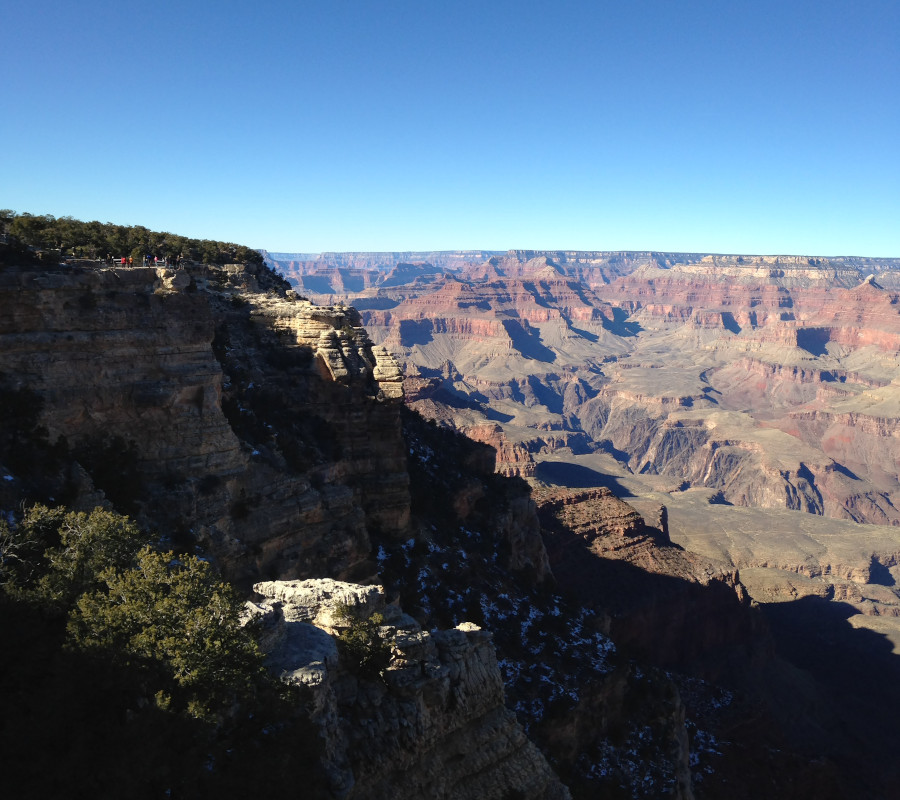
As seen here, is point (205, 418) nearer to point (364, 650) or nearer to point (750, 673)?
point (364, 650)

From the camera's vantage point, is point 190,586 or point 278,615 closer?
point 190,586

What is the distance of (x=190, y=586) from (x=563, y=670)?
78.0ft

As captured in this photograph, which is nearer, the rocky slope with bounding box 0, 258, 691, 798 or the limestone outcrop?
the limestone outcrop

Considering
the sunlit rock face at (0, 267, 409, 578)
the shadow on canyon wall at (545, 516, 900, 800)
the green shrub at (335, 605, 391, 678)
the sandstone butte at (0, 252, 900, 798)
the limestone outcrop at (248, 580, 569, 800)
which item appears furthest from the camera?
the shadow on canyon wall at (545, 516, 900, 800)

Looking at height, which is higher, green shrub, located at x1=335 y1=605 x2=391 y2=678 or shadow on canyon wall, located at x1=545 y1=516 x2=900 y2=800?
green shrub, located at x1=335 y1=605 x2=391 y2=678

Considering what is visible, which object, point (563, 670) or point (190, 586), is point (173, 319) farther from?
point (563, 670)

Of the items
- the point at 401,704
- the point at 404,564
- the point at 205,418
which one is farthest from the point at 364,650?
the point at 404,564

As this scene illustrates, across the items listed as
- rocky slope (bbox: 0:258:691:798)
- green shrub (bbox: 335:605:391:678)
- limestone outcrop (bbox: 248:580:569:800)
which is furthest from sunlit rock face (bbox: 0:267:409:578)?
green shrub (bbox: 335:605:391:678)

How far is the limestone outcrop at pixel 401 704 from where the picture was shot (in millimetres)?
14477

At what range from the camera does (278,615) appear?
50.3ft

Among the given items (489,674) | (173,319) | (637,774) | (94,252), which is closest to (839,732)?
(637,774)

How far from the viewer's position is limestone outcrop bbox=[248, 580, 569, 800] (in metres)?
14.5

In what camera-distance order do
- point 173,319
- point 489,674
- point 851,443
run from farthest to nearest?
1. point 851,443
2. point 173,319
3. point 489,674

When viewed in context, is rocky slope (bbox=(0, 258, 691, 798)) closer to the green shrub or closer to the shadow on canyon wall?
the green shrub
